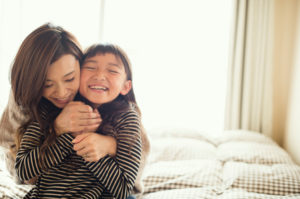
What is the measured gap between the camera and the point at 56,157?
837mm

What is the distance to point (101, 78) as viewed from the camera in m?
0.87

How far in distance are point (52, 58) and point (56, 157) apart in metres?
0.31

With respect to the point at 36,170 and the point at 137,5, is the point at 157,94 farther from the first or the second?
the point at 36,170

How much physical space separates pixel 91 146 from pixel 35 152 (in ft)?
0.58

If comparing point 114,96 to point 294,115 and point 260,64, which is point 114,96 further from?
point 260,64

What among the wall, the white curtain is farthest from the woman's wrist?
the white curtain

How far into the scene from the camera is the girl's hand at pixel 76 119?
0.84m

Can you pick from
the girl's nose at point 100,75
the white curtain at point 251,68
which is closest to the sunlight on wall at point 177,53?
the white curtain at point 251,68

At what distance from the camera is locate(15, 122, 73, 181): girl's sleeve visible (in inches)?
32.0

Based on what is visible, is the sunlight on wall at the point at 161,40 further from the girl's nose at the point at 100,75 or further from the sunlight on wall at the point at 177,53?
the girl's nose at the point at 100,75


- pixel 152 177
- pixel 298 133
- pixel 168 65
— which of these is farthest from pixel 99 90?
pixel 168 65

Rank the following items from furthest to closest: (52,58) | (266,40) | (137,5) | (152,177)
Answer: (137,5), (266,40), (152,177), (52,58)

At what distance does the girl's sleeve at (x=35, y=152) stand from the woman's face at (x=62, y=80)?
120 millimetres

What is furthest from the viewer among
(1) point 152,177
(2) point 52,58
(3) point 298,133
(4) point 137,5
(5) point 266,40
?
(4) point 137,5
